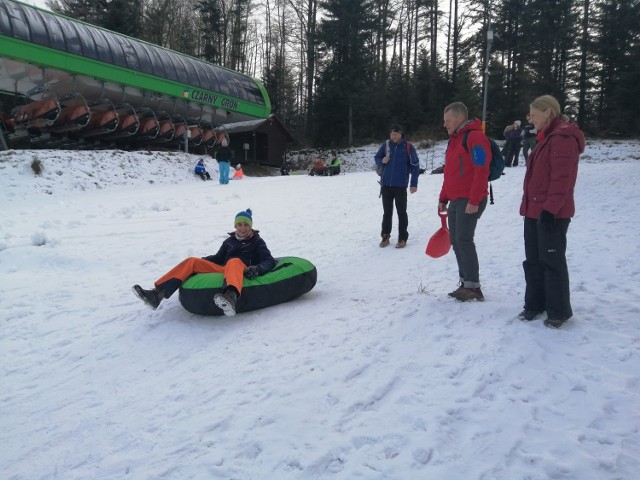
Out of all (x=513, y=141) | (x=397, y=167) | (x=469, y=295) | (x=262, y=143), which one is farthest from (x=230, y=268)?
(x=262, y=143)

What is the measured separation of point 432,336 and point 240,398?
1.58 metres

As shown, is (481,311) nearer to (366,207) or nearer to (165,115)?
(366,207)

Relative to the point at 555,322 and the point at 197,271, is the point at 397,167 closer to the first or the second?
the point at 197,271

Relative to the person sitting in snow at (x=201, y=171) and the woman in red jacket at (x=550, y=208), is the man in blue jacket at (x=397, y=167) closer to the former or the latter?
the woman in red jacket at (x=550, y=208)

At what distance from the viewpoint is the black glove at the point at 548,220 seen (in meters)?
3.62

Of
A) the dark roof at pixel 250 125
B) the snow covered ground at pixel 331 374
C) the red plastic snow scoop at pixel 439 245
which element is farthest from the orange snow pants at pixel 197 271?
the dark roof at pixel 250 125

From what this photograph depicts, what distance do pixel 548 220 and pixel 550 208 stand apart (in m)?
0.11

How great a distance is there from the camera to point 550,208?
3578mm

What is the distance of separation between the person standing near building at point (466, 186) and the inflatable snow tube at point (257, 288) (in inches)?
61.4

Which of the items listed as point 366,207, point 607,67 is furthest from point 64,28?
point 607,67

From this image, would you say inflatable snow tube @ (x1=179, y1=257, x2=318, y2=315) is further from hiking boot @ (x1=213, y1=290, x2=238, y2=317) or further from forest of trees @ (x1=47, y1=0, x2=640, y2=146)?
forest of trees @ (x1=47, y1=0, x2=640, y2=146)

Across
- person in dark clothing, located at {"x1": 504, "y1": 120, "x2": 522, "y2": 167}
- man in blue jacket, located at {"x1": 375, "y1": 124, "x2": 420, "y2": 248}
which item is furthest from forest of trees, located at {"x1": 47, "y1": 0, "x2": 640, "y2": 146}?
man in blue jacket, located at {"x1": 375, "y1": 124, "x2": 420, "y2": 248}

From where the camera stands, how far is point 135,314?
5.06 metres

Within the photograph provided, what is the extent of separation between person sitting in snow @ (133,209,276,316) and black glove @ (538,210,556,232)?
2.63 m
